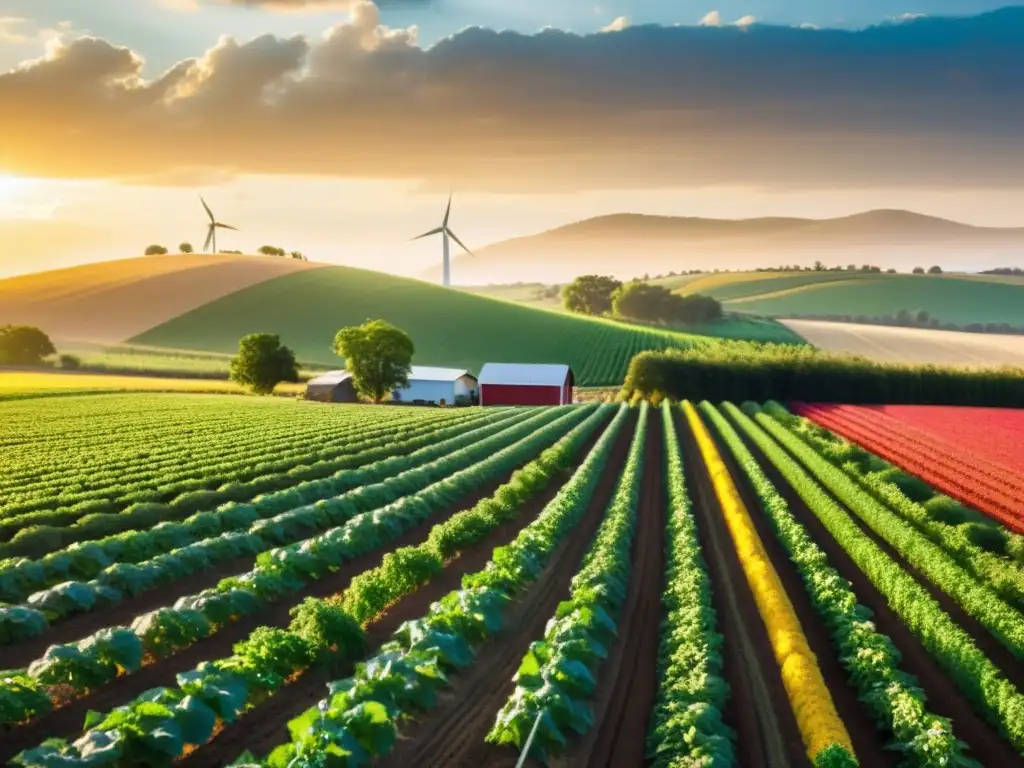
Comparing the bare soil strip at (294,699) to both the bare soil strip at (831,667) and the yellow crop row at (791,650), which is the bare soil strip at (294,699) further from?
the bare soil strip at (831,667)

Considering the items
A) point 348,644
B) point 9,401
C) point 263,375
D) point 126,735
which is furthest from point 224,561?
point 263,375

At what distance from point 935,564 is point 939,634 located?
4.25m

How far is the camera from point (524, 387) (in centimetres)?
7719

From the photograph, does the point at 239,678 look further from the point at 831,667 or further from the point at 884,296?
the point at 884,296

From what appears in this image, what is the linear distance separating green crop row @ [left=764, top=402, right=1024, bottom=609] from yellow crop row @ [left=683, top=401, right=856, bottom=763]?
14.3 feet

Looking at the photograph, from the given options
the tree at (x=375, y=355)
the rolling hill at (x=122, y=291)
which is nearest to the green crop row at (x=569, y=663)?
the tree at (x=375, y=355)

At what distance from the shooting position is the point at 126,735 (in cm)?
923

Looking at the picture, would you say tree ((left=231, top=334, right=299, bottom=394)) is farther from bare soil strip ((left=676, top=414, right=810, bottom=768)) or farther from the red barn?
bare soil strip ((left=676, top=414, right=810, bottom=768))

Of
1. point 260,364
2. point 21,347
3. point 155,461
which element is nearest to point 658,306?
point 260,364

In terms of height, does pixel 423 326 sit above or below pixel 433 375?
above

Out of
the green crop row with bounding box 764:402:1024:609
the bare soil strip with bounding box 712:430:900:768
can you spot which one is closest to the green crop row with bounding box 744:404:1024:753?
the bare soil strip with bounding box 712:430:900:768

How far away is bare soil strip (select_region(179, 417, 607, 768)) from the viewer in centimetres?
1035

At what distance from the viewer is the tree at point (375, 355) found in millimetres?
71875

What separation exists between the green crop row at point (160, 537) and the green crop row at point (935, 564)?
15189 millimetres
